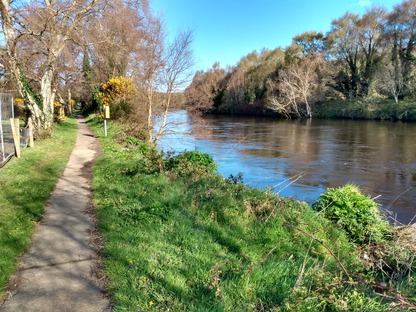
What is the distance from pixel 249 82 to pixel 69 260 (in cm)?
6671

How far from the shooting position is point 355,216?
22.7 ft

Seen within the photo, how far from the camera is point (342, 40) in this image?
58312 millimetres

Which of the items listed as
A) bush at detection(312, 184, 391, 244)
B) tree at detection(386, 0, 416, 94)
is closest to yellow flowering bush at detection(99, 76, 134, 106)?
bush at detection(312, 184, 391, 244)

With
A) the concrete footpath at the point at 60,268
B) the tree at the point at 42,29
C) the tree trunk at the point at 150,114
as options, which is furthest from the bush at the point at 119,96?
the concrete footpath at the point at 60,268

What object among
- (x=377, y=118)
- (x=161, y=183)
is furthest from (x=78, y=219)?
(x=377, y=118)

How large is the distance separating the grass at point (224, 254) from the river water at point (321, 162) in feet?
7.33

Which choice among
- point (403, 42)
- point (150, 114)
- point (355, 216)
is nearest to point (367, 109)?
point (403, 42)

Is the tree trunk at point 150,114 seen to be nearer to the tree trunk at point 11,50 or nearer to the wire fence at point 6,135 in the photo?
the tree trunk at point 11,50

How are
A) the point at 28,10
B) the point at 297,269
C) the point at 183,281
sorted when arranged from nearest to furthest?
the point at 183,281
the point at 297,269
the point at 28,10

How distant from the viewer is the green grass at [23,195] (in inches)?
187

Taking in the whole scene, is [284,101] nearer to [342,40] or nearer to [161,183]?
[342,40]

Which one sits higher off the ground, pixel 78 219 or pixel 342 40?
pixel 342 40

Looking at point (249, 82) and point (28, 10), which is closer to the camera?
point (28, 10)

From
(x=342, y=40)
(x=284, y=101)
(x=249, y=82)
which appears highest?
(x=342, y=40)
